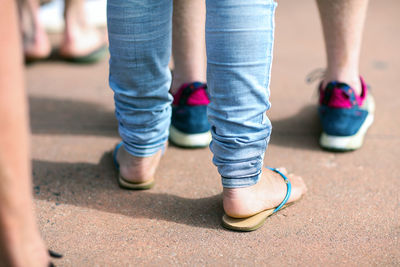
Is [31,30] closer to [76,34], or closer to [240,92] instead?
[76,34]

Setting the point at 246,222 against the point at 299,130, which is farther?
the point at 299,130

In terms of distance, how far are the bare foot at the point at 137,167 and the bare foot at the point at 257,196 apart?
0.34m

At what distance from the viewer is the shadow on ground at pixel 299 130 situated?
1.89 m

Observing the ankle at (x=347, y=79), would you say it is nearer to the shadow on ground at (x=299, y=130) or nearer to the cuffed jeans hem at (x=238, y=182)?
the shadow on ground at (x=299, y=130)

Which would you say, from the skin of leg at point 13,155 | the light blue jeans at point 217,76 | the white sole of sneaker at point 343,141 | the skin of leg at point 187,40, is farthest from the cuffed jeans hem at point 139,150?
the white sole of sneaker at point 343,141

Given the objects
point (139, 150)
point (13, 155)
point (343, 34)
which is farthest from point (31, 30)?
point (13, 155)

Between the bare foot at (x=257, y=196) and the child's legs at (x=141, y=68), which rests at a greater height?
the child's legs at (x=141, y=68)

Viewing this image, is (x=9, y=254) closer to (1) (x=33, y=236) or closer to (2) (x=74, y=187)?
(1) (x=33, y=236)

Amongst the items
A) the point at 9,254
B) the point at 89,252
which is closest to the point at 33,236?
the point at 9,254

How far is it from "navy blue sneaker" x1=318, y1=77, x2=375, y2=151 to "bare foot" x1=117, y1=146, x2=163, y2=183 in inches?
28.0

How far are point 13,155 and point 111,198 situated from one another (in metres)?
0.70

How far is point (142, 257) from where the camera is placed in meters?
1.22

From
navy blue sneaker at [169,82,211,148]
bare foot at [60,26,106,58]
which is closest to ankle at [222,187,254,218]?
navy blue sneaker at [169,82,211,148]

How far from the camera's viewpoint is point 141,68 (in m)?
1.35
